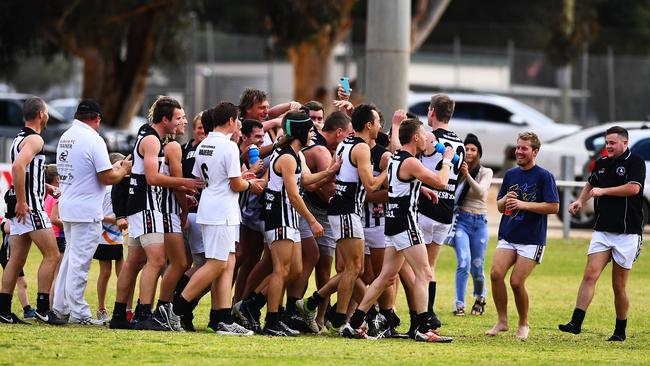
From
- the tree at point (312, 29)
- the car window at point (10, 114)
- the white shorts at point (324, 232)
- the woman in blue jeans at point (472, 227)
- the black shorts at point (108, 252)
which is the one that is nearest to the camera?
the white shorts at point (324, 232)

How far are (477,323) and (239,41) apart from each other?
2923cm

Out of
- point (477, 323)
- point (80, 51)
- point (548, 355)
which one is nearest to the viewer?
point (548, 355)

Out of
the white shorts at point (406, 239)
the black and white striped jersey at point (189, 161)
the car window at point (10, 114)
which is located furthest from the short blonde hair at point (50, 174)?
the car window at point (10, 114)

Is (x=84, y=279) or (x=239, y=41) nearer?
(x=84, y=279)

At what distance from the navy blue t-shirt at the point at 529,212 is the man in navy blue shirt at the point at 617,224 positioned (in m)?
0.36

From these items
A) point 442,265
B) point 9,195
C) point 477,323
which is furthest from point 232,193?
point 442,265

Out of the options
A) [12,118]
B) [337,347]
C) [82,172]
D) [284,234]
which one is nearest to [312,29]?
[12,118]

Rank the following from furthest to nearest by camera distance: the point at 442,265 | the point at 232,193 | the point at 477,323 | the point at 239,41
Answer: the point at 239,41 < the point at 442,265 < the point at 477,323 < the point at 232,193

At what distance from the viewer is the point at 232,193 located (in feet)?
38.2

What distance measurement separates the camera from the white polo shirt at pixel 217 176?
37.7 feet

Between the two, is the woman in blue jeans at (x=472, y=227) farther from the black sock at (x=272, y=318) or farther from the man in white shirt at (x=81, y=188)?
the man in white shirt at (x=81, y=188)

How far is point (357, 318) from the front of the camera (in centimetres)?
1188

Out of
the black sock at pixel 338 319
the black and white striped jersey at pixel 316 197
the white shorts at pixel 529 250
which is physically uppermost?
the black and white striped jersey at pixel 316 197

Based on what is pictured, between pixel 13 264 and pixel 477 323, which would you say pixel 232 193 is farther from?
pixel 477 323
